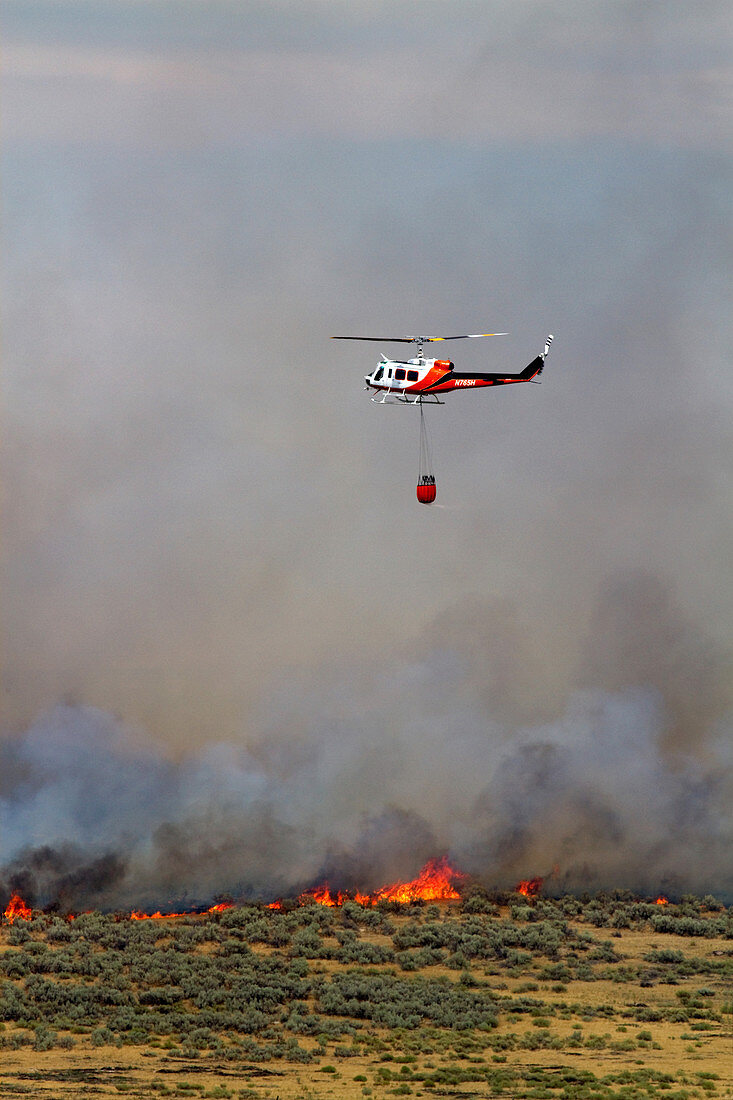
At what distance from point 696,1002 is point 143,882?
4310 centimetres

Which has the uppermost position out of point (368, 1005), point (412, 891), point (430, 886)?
point (430, 886)

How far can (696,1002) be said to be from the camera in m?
90.8

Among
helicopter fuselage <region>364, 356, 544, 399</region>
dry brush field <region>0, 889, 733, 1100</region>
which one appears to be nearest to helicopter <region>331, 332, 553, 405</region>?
helicopter fuselage <region>364, 356, 544, 399</region>

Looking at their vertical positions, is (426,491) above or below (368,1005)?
above

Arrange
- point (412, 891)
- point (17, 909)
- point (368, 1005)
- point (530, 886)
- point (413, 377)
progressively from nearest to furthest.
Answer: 1. point (368, 1005)
2. point (413, 377)
3. point (17, 909)
4. point (412, 891)
5. point (530, 886)

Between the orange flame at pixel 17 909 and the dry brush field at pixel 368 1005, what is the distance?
1324 mm

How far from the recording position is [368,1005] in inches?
3440

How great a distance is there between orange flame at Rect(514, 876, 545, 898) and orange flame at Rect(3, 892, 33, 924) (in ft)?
115

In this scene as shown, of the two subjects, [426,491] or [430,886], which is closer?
[426,491]

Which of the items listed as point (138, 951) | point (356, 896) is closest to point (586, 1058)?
point (138, 951)

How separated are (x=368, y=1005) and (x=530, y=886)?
124 ft

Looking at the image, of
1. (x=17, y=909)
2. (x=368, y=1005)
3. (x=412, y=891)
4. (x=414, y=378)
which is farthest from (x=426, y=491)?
Answer: (x=17, y=909)

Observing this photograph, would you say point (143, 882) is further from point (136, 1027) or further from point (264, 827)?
point (136, 1027)

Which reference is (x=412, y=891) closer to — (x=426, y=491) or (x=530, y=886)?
(x=530, y=886)
